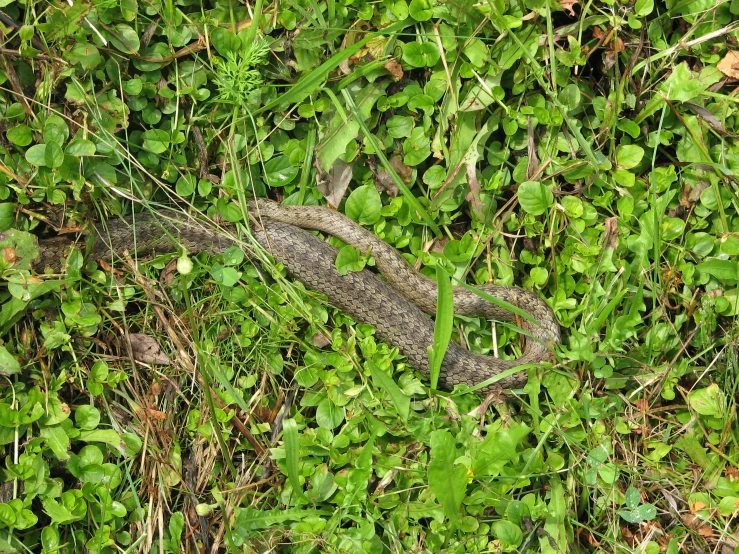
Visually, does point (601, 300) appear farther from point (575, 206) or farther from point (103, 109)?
point (103, 109)

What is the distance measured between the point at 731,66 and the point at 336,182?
2.91 m

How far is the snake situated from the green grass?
0.34ft

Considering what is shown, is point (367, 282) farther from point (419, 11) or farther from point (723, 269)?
point (723, 269)

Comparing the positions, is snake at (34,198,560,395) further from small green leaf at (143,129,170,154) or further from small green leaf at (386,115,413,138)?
small green leaf at (386,115,413,138)

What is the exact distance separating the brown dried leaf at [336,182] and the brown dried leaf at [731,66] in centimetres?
272

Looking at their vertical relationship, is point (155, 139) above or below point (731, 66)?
below

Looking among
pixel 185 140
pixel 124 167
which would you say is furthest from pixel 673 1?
pixel 124 167

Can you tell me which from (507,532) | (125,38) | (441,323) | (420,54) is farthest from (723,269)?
(125,38)

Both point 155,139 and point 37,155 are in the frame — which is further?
point 155,139

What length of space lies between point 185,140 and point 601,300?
3.04 m

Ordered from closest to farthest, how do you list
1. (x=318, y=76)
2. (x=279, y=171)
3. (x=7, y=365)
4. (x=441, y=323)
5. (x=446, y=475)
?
1. (x=446, y=475)
2. (x=7, y=365)
3. (x=441, y=323)
4. (x=318, y=76)
5. (x=279, y=171)

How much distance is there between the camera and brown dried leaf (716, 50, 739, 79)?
5.26 metres

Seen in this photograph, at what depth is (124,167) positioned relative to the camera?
192 inches

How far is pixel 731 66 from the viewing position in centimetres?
526
